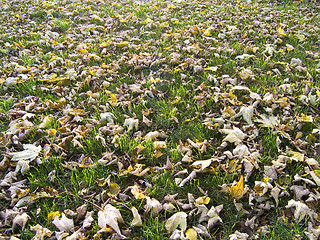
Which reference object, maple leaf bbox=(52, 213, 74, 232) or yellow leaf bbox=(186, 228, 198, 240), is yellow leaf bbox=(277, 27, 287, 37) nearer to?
yellow leaf bbox=(186, 228, 198, 240)

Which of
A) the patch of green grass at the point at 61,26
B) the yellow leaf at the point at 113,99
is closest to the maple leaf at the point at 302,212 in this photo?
the yellow leaf at the point at 113,99

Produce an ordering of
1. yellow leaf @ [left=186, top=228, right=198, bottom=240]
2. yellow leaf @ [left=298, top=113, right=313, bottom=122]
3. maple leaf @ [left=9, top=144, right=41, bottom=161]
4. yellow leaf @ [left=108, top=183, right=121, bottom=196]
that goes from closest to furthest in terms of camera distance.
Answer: yellow leaf @ [left=186, top=228, right=198, bottom=240]
yellow leaf @ [left=108, top=183, right=121, bottom=196]
maple leaf @ [left=9, top=144, right=41, bottom=161]
yellow leaf @ [left=298, top=113, right=313, bottom=122]

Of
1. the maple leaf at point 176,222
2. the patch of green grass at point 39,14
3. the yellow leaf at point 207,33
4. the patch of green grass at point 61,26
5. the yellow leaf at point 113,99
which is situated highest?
the patch of green grass at point 39,14

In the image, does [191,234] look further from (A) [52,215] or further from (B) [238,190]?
(A) [52,215]

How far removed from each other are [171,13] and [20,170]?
4.58 meters

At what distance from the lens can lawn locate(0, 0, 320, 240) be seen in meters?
1.73

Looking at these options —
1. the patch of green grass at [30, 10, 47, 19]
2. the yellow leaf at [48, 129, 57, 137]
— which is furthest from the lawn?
the patch of green grass at [30, 10, 47, 19]

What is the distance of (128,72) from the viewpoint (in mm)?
3344

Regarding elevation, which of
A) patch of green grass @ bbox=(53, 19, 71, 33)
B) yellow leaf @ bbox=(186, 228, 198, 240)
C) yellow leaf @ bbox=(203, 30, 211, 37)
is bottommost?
yellow leaf @ bbox=(186, 228, 198, 240)

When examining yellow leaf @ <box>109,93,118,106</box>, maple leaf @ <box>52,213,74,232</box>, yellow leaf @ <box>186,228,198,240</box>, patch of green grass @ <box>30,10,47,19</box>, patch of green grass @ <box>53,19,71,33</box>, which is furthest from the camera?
patch of green grass @ <box>30,10,47,19</box>

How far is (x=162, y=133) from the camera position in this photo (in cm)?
242

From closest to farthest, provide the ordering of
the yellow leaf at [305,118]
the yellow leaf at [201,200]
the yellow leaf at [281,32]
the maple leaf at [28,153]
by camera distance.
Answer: the yellow leaf at [201,200]
the maple leaf at [28,153]
the yellow leaf at [305,118]
the yellow leaf at [281,32]

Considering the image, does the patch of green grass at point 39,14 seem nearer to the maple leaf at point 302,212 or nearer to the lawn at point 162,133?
the lawn at point 162,133

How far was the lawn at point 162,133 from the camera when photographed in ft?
5.69
